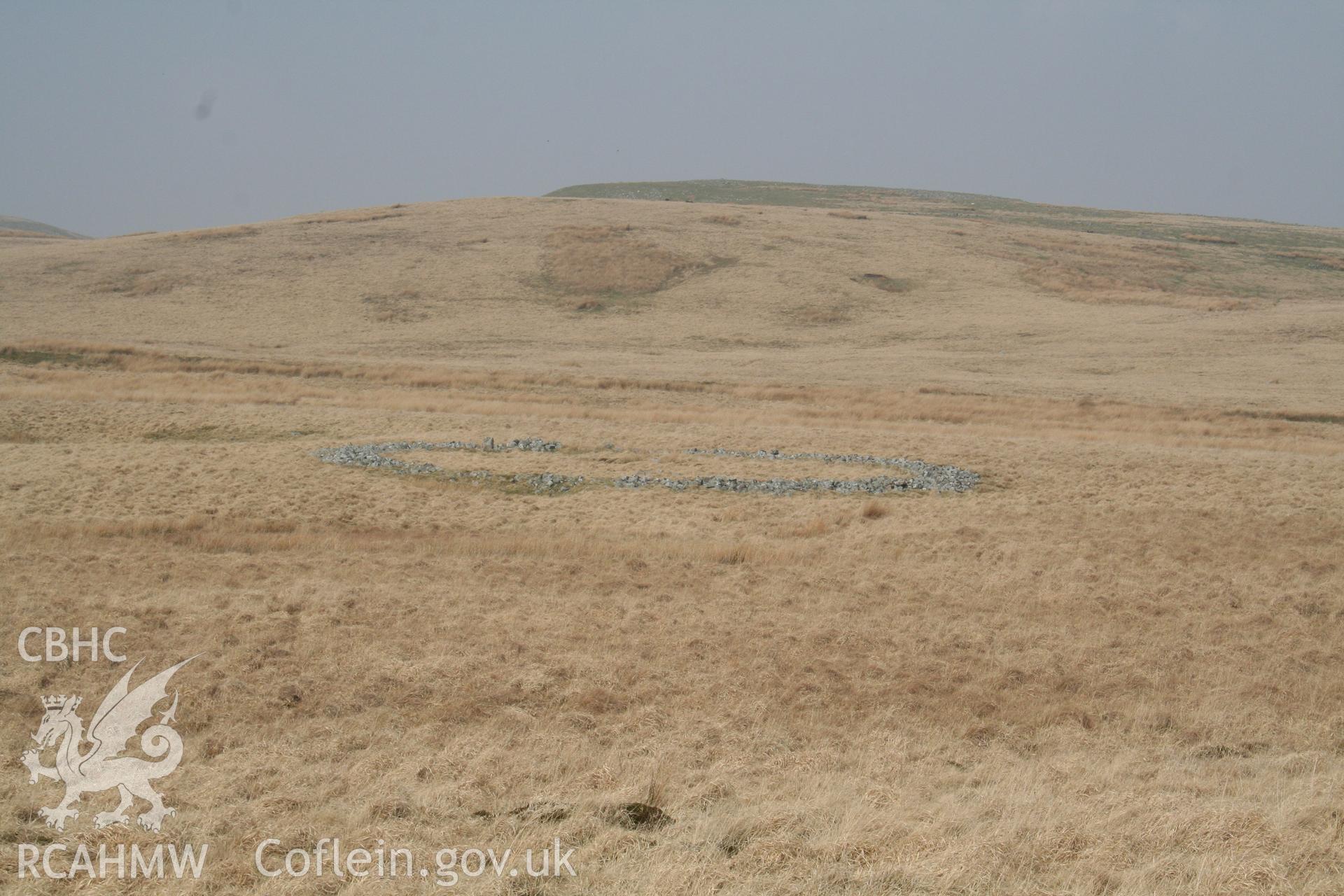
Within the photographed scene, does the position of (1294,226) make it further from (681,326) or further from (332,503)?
(332,503)

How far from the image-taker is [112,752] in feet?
26.9

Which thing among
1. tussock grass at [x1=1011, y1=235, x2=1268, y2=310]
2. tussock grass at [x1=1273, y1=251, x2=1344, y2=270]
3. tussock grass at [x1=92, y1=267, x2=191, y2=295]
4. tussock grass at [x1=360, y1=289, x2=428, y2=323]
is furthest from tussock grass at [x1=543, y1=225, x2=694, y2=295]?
tussock grass at [x1=1273, y1=251, x2=1344, y2=270]

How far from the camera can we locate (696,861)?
6125 millimetres

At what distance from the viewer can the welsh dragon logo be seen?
7.09 m

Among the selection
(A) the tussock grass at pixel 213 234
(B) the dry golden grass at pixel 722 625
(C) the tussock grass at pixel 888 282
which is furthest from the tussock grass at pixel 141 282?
(C) the tussock grass at pixel 888 282

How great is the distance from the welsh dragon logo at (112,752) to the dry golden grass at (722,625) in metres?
0.20

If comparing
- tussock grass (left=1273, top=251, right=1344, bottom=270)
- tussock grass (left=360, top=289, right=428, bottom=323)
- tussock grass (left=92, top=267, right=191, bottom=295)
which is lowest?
tussock grass (left=360, top=289, right=428, bottom=323)

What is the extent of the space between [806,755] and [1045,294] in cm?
6818

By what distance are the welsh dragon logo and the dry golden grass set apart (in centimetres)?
20

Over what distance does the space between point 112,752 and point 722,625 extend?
294 inches

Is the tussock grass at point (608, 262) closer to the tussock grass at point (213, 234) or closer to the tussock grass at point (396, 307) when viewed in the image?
the tussock grass at point (396, 307)

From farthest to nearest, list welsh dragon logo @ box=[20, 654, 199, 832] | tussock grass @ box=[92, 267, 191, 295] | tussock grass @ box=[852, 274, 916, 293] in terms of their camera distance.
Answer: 1. tussock grass @ box=[852, 274, 916, 293]
2. tussock grass @ box=[92, 267, 191, 295]
3. welsh dragon logo @ box=[20, 654, 199, 832]

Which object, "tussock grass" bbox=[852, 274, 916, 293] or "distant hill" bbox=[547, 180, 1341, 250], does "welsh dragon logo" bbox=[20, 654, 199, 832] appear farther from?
"distant hill" bbox=[547, 180, 1341, 250]

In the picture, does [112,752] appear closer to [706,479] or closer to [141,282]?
[706,479]
